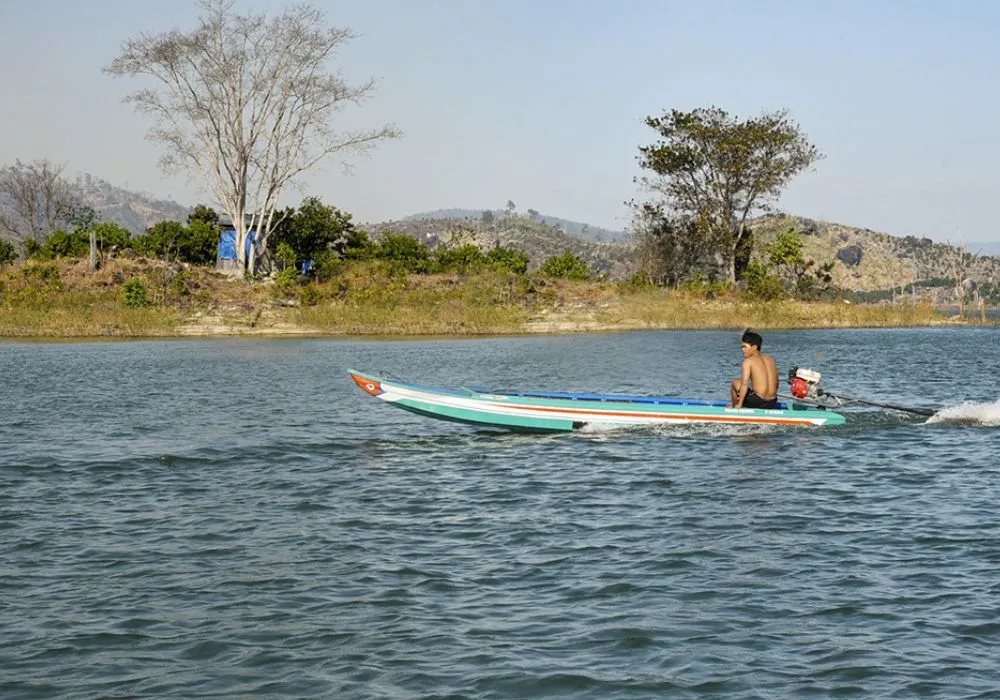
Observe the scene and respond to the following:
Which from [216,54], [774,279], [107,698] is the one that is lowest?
[107,698]

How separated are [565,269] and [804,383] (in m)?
58.3

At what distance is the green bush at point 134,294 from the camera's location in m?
64.6

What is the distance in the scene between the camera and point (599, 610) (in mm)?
10867

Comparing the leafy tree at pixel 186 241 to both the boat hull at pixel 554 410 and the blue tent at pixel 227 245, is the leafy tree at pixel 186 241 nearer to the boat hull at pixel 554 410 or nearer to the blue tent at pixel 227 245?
the blue tent at pixel 227 245

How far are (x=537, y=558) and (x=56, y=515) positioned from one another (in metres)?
6.88

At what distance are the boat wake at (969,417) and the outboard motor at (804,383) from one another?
10.2 ft

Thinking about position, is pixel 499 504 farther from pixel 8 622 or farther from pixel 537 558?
pixel 8 622

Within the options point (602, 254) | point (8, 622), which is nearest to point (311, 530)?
point (8, 622)

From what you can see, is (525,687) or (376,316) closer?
(525,687)

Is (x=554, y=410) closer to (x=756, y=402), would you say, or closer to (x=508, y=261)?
(x=756, y=402)

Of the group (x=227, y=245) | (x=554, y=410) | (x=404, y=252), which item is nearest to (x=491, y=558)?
(x=554, y=410)

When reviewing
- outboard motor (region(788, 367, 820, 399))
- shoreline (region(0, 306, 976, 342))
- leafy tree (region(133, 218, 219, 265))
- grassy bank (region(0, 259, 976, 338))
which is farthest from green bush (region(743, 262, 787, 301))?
outboard motor (region(788, 367, 820, 399))

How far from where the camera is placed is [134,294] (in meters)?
64.8

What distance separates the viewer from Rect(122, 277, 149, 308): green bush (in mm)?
64562
